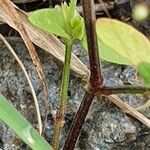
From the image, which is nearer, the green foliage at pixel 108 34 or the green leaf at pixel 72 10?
the green foliage at pixel 108 34

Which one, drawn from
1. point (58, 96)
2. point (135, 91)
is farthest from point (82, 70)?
point (135, 91)

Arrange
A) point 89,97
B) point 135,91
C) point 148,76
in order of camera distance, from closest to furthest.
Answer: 1. point 148,76
2. point 135,91
3. point 89,97

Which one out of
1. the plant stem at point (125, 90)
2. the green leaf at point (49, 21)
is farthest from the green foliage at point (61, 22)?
the plant stem at point (125, 90)

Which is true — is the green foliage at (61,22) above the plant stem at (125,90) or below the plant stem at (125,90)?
above

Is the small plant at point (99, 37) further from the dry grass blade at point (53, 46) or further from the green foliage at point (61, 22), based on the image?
the dry grass blade at point (53, 46)

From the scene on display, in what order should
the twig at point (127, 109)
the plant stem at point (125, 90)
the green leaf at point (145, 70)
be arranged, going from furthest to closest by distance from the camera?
the twig at point (127, 109)
the plant stem at point (125, 90)
the green leaf at point (145, 70)

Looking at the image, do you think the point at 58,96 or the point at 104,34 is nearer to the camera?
the point at 104,34

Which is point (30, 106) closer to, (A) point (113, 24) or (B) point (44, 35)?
(B) point (44, 35)

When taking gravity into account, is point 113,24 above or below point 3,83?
above
